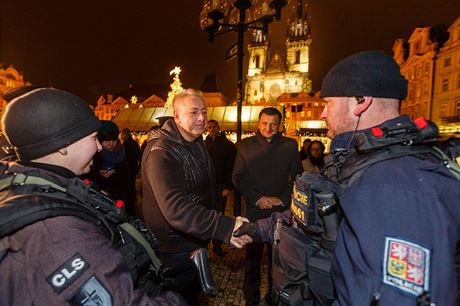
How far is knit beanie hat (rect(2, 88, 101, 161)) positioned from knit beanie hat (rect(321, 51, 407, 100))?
1.63 m

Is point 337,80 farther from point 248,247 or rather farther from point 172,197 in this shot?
point 248,247

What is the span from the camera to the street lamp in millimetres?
5836

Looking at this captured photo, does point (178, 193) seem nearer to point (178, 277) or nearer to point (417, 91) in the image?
point (178, 277)

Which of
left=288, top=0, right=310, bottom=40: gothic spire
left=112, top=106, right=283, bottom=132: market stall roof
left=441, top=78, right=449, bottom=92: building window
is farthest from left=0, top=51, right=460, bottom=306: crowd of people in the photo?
left=288, top=0, right=310, bottom=40: gothic spire

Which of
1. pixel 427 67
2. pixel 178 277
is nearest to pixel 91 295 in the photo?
pixel 178 277

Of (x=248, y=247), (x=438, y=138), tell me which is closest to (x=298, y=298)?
(x=438, y=138)

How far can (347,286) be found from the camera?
133 cm

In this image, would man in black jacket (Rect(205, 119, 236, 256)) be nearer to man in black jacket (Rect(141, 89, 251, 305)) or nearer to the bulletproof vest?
man in black jacket (Rect(141, 89, 251, 305))

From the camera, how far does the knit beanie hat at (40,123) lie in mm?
1374

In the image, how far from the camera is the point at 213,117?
488 inches

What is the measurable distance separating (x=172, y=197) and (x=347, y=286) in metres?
1.64

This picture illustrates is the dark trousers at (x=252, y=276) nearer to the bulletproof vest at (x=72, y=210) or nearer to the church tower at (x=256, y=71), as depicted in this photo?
the bulletproof vest at (x=72, y=210)

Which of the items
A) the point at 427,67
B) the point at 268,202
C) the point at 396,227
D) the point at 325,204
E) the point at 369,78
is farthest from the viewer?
the point at 427,67

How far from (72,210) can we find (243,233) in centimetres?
156
